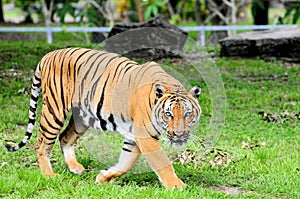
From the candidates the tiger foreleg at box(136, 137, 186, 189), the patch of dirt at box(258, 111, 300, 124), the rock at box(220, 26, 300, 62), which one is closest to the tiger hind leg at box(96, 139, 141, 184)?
the tiger foreleg at box(136, 137, 186, 189)

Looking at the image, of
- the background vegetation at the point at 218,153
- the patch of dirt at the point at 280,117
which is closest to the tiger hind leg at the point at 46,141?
the background vegetation at the point at 218,153

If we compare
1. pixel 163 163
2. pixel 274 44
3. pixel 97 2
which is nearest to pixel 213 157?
pixel 163 163

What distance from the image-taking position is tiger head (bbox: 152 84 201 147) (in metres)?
4.54

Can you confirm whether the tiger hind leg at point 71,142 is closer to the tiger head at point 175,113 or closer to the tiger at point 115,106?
the tiger at point 115,106

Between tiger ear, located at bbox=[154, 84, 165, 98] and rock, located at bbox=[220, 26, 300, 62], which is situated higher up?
tiger ear, located at bbox=[154, 84, 165, 98]

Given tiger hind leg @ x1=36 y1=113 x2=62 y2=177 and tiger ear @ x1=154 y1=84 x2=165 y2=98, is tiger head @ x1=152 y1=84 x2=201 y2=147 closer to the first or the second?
tiger ear @ x1=154 y1=84 x2=165 y2=98

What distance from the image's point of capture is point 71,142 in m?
5.49

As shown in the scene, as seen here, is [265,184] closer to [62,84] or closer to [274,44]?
[62,84]

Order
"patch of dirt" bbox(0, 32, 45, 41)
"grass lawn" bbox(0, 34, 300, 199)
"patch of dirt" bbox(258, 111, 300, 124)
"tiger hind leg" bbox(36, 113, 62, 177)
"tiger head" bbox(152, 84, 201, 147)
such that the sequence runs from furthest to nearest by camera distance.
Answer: "patch of dirt" bbox(0, 32, 45, 41) < "patch of dirt" bbox(258, 111, 300, 124) < "tiger hind leg" bbox(36, 113, 62, 177) < "grass lawn" bbox(0, 34, 300, 199) < "tiger head" bbox(152, 84, 201, 147)

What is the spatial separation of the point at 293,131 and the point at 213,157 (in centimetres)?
152

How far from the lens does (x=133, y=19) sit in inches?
722

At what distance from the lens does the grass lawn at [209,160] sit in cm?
491

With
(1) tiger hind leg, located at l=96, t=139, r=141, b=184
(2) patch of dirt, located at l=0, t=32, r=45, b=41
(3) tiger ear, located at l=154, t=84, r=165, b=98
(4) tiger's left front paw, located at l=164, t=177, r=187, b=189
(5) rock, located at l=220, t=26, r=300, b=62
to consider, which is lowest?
(2) patch of dirt, located at l=0, t=32, r=45, b=41

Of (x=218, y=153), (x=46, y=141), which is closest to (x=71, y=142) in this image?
(x=46, y=141)
